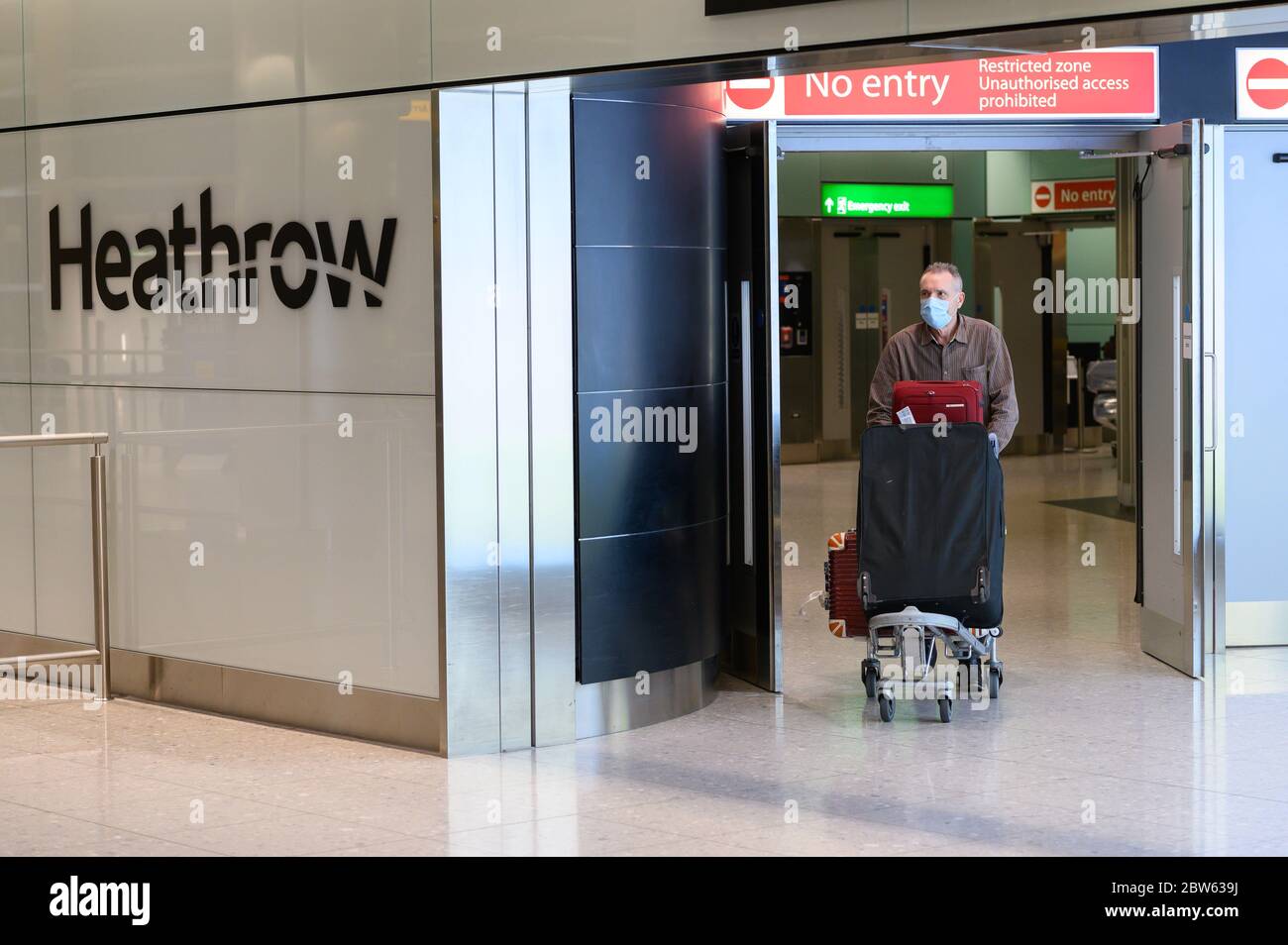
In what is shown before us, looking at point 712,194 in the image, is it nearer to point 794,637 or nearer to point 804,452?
point 794,637

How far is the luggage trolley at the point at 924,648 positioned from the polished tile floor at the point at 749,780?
0.09 m

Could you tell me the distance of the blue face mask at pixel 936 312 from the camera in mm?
6969

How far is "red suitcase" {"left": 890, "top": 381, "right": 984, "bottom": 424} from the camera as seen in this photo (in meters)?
6.68

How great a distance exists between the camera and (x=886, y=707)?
6496 mm

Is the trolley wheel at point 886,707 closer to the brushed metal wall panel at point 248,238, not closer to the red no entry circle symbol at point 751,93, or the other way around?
the brushed metal wall panel at point 248,238

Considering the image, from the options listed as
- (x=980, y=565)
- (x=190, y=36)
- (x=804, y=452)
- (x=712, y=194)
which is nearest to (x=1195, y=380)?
(x=980, y=565)

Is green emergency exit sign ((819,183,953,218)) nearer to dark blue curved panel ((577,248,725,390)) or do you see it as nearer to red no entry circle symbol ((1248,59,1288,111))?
red no entry circle symbol ((1248,59,1288,111))

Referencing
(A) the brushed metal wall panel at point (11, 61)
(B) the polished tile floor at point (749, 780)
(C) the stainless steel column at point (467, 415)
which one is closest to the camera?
(B) the polished tile floor at point (749, 780)

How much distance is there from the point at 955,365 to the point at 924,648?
1.24m

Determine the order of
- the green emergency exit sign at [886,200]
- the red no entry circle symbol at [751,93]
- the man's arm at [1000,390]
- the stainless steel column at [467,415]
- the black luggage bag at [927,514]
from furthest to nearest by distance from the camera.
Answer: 1. the green emergency exit sign at [886,200]
2. the red no entry circle symbol at [751,93]
3. the man's arm at [1000,390]
4. the black luggage bag at [927,514]
5. the stainless steel column at [467,415]

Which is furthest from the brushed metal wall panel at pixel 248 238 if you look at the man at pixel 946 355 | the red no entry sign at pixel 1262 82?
the red no entry sign at pixel 1262 82

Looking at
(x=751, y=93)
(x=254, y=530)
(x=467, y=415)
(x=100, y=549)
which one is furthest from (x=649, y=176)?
(x=100, y=549)

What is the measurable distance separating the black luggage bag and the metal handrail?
322cm

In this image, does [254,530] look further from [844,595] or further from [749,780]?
[844,595]
